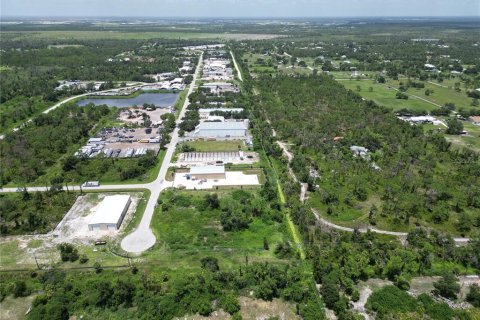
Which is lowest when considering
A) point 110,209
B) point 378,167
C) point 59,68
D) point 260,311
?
point 260,311

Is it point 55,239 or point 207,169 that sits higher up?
point 207,169

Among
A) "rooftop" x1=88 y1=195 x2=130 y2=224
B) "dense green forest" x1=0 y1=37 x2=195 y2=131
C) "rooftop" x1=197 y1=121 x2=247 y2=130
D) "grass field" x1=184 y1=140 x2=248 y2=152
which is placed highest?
"dense green forest" x1=0 y1=37 x2=195 y2=131

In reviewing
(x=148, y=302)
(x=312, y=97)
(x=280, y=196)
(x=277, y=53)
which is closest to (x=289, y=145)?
(x=280, y=196)

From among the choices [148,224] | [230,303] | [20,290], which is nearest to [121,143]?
[148,224]

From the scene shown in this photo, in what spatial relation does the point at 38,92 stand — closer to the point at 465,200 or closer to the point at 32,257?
the point at 32,257

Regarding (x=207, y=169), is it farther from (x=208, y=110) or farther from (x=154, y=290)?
(x=208, y=110)

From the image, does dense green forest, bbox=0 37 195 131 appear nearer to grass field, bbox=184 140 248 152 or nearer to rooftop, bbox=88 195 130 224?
grass field, bbox=184 140 248 152

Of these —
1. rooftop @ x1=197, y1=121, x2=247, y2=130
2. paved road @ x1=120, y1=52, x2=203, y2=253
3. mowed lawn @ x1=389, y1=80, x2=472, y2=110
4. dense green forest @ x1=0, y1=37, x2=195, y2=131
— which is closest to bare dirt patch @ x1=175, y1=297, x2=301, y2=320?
paved road @ x1=120, y1=52, x2=203, y2=253
